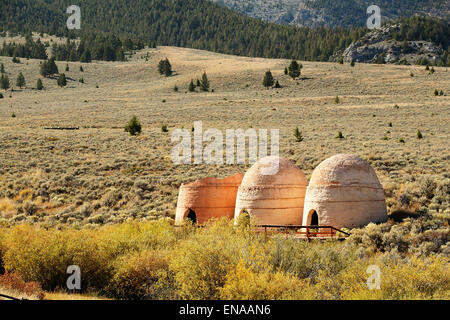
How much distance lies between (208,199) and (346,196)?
22.3ft

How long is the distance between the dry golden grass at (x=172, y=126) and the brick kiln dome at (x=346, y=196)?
163 inches

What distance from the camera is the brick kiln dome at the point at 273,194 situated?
73.2ft

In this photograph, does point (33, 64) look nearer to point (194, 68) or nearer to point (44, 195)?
point (194, 68)

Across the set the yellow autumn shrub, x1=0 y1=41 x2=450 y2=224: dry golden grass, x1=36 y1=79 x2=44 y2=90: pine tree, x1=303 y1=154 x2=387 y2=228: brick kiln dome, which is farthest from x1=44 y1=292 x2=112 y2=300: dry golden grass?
x1=36 y1=79 x2=44 y2=90: pine tree

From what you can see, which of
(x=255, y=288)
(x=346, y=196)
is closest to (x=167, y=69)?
(x=346, y=196)

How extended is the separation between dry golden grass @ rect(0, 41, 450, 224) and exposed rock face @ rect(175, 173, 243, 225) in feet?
19.7

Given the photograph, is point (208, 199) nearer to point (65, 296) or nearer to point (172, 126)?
point (65, 296)

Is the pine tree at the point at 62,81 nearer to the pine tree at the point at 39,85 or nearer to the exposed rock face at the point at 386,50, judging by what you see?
the pine tree at the point at 39,85

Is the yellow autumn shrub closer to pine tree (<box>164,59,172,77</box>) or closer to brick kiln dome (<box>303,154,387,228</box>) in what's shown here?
brick kiln dome (<box>303,154,387,228</box>)

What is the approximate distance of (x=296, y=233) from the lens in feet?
70.4

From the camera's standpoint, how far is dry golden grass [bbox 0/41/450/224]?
36062mm

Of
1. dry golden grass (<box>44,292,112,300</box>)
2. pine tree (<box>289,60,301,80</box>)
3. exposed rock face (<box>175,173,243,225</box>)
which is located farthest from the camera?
pine tree (<box>289,60,301,80</box>)

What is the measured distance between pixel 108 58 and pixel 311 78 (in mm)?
72172

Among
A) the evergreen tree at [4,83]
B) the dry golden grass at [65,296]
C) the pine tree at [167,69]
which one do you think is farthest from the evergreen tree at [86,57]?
the dry golden grass at [65,296]
